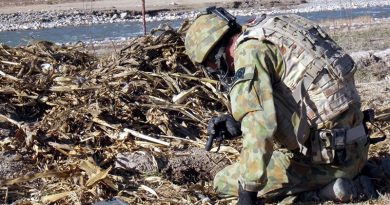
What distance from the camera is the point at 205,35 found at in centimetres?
468

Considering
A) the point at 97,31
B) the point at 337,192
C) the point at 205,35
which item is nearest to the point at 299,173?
the point at 337,192

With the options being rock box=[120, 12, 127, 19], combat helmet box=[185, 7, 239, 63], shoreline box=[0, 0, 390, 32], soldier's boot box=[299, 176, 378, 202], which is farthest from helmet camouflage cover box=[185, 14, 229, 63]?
rock box=[120, 12, 127, 19]

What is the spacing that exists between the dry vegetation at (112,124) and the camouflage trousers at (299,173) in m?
0.29

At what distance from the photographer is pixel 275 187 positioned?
4.77 meters

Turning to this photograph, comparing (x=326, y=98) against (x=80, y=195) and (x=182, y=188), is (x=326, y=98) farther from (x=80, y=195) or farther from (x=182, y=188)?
(x=80, y=195)

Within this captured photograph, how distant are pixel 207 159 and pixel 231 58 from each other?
43.0 inches

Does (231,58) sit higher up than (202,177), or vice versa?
(231,58)

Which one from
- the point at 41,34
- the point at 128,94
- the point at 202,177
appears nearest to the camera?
the point at 202,177

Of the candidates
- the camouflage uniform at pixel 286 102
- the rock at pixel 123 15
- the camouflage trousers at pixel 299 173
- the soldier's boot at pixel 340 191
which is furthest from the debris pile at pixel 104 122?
the rock at pixel 123 15

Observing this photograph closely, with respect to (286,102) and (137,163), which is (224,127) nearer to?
(286,102)

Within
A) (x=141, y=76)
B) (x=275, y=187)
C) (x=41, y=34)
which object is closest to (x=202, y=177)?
(x=275, y=187)

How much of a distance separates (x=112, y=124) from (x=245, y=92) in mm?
1899

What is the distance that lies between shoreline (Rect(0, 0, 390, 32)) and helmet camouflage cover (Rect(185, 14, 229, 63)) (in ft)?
84.6

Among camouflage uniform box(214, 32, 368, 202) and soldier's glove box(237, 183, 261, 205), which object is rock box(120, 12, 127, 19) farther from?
soldier's glove box(237, 183, 261, 205)
